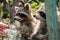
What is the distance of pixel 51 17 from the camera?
132cm

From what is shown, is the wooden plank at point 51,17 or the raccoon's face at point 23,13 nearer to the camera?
the wooden plank at point 51,17

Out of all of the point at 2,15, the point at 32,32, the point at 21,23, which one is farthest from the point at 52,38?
the point at 2,15

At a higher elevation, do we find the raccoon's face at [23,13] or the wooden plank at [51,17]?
the wooden plank at [51,17]

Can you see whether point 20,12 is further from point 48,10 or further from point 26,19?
point 48,10

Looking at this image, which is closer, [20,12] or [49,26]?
[49,26]

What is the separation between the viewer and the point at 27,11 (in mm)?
2473

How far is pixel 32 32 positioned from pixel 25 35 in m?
0.09

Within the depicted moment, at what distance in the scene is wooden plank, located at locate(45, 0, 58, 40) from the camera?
129 cm

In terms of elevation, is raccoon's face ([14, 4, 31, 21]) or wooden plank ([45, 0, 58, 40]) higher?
wooden plank ([45, 0, 58, 40])

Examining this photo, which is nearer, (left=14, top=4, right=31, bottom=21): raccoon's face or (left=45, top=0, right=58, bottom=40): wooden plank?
(left=45, top=0, right=58, bottom=40): wooden plank

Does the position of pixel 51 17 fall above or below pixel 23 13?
above

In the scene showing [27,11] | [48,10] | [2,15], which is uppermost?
[48,10]

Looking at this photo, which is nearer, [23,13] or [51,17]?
[51,17]

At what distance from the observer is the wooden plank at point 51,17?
129 cm
